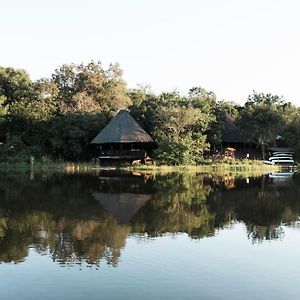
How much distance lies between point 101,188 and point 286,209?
29.8ft

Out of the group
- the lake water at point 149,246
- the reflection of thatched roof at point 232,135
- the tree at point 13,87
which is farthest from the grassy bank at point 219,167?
the lake water at point 149,246

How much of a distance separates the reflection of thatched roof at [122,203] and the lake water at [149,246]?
0.03 metres

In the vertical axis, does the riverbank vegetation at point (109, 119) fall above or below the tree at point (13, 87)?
below

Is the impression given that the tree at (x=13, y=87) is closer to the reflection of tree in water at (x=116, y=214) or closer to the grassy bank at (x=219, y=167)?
the grassy bank at (x=219, y=167)

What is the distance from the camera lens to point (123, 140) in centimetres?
3775

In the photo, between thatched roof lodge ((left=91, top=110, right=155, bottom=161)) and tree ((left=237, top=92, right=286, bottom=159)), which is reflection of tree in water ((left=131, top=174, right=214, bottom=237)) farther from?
tree ((left=237, top=92, right=286, bottom=159))

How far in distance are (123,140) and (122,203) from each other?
20902 millimetres

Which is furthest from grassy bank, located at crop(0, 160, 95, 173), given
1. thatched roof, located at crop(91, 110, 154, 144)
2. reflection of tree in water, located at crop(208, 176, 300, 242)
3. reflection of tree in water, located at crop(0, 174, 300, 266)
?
reflection of tree in water, located at crop(208, 176, 300, 242)

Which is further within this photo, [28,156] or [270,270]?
[28,156]

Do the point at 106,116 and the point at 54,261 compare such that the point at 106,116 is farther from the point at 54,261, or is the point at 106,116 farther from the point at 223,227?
the point at 54,261

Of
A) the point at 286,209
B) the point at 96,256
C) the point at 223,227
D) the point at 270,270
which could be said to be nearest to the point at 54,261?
the point at 96,256

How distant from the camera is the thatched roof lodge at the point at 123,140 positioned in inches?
1500

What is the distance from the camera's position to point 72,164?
37.0m

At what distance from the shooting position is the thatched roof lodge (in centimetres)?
3809
